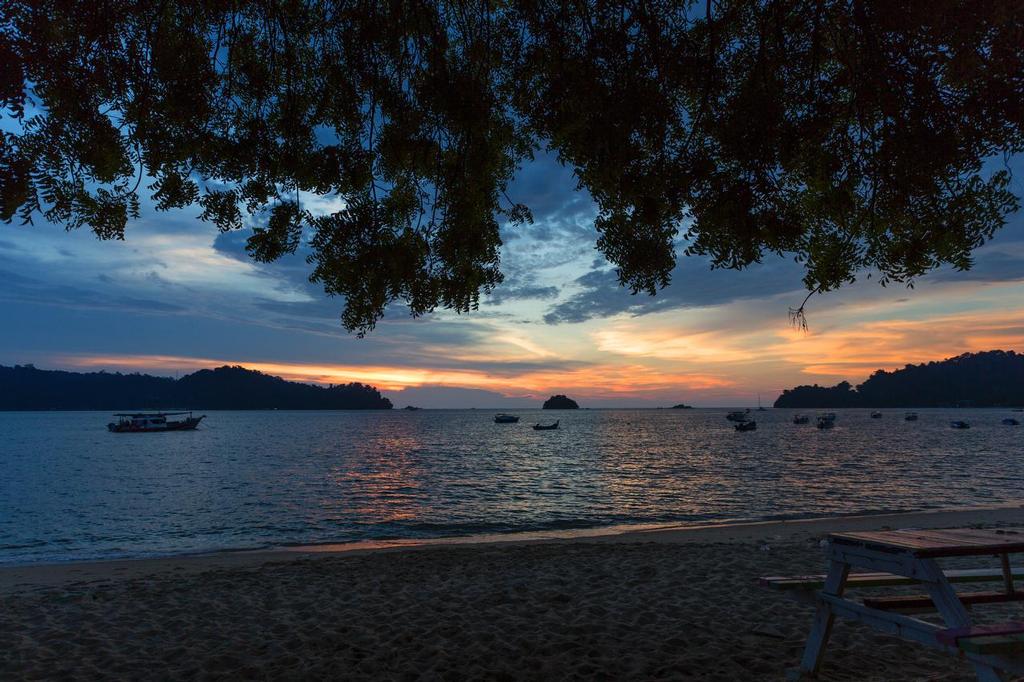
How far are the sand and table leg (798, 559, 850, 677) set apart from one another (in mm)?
439

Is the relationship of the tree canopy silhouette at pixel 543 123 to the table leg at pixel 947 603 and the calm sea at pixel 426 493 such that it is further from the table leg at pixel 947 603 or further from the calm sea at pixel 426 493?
the calm sea at pixel 426 493

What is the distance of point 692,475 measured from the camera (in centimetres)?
4312

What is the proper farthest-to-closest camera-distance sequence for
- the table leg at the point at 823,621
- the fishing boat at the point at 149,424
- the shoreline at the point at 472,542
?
the fishing boat at the point at 149,424, the shoreline at the point at 472,542, the table leg at the point at 823,621

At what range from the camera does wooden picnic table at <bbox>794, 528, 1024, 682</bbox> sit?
3.64 metres

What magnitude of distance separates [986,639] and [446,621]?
6.51 m

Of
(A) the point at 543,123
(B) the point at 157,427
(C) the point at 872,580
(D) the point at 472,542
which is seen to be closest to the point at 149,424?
(B) the point at 157,427

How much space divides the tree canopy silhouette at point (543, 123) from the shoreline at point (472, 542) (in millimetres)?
11154

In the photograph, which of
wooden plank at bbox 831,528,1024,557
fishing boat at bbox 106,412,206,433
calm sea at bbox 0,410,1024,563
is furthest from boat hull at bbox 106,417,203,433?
Result: wooden plank at bbox 831,528,1024,557

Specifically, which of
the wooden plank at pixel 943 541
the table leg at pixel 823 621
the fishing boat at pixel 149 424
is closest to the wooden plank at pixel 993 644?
the wooden plank at pixel 943 541

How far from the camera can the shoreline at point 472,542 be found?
1367 cm

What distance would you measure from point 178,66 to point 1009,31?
23.6 feet

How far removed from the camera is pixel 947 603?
3.98 metres

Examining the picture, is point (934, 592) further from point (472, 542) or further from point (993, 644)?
point (472, 542)

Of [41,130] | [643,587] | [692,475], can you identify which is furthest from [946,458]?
[41,130]
